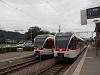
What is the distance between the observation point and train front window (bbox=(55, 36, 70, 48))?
1733 centimetres

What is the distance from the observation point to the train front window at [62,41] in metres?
17.3

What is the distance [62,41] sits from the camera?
1759 centimetres

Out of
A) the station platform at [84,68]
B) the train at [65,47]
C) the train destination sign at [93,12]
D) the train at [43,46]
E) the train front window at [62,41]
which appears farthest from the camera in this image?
the train destination sign at [93,12]

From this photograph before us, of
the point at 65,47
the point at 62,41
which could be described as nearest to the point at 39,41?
the point at 62,41

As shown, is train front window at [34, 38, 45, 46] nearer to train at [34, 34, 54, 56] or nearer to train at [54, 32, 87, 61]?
train at [34, 34, 54, 56]

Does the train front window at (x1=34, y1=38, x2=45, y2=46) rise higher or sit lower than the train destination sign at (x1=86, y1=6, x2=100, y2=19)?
lower

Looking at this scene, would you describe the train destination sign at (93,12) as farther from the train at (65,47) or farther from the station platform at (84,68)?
the station platform at (84,68)

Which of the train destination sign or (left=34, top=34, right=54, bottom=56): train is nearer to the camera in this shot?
(left=34, top=34, right=54, bottom=56): train

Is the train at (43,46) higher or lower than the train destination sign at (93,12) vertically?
lower

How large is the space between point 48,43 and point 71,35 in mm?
4932

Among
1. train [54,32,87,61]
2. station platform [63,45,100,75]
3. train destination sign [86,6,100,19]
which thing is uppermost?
train destination sign [86,6,100,19]

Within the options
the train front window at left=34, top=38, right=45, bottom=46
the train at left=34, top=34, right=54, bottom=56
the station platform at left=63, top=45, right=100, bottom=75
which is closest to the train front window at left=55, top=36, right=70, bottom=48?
the station platform at left=63, top=45, right=100, bottom=75

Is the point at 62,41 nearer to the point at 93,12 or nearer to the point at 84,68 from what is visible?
the point at 84,68

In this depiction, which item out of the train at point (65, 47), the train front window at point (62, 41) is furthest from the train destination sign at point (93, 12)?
the train front window at point (62, 41)
